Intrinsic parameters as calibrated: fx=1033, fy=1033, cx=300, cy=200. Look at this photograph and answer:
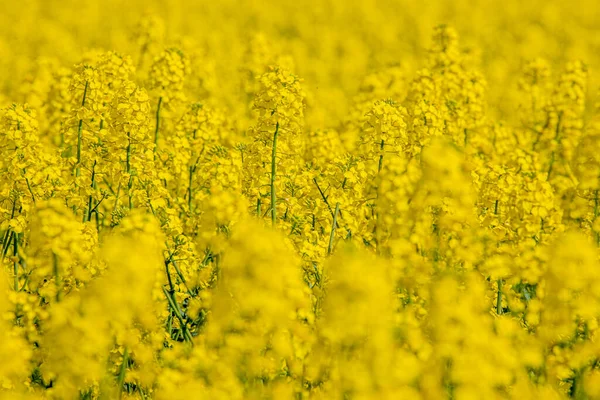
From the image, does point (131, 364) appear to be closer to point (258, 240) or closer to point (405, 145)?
point (258, 240)

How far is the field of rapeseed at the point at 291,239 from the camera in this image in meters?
2.82

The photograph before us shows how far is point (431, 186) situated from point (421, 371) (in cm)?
108

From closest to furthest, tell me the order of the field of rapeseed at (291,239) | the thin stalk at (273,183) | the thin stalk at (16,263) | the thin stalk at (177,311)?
the field of rapeseed at (291,239)
the thin stalk at (177,311)
the thin stalk at (16,263)
the thin stalk at (273,183)

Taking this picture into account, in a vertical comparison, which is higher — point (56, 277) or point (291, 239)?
point (291, 239)

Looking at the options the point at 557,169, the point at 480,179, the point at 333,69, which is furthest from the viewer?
the point at 333,69

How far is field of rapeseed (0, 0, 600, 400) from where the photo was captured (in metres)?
2.82

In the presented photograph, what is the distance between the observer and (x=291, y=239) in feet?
13.6

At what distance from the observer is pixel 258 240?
2850 mm

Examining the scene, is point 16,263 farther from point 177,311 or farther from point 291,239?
point 291,239

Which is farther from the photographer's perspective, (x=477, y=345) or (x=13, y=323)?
(x=13, y=323)

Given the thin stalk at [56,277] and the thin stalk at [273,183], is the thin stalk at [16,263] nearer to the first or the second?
the thin stalk at [56,277]

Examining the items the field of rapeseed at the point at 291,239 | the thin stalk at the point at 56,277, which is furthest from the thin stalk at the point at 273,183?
the thin stalk at the point at 56,277

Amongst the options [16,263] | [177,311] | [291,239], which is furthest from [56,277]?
[291,239]

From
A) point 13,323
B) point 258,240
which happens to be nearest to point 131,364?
point 13,323
